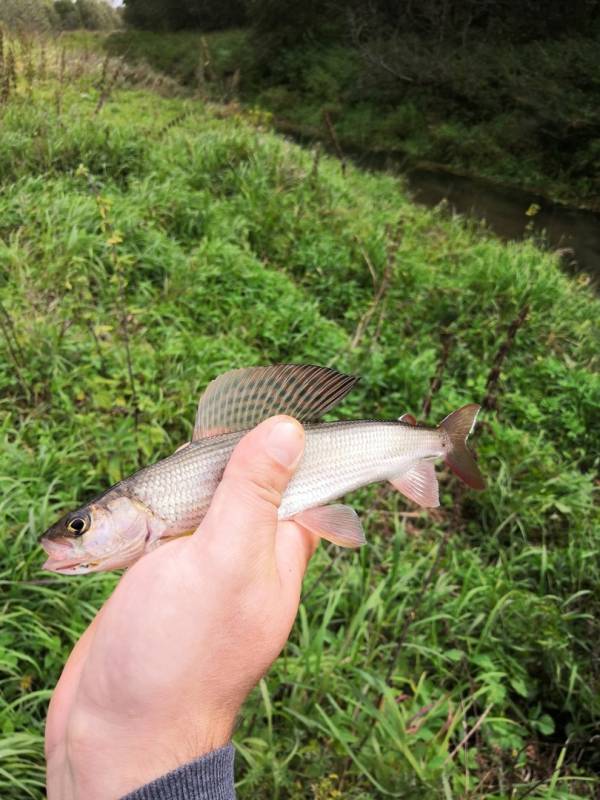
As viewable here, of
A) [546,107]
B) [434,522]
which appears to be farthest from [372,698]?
[546,107]

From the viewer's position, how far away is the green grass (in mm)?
2322

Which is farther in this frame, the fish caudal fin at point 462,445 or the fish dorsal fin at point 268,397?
the fish caudal fin at point 462,445

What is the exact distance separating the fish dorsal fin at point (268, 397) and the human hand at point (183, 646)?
144mm

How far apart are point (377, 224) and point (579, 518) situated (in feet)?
16.4

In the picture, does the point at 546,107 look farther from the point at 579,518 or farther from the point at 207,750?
the point at 207,750

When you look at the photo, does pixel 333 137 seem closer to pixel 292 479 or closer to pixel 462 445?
pixel 462 445

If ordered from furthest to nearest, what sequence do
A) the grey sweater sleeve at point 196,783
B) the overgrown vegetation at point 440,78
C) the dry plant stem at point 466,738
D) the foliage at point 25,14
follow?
the overgrown vegetation at point 440,78 < the foliage at point 25,14 < the dry plant stem at point 466,738 < the grey sweater sleeve at point 196,783

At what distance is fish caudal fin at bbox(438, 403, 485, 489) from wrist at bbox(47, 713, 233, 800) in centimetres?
113

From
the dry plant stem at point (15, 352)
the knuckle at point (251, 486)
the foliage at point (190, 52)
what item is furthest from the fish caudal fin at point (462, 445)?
the foliage at point (190, 52)

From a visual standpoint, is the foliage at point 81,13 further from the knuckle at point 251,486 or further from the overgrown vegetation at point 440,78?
the knuckle at point 251,486

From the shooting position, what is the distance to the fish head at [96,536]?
1.41 m

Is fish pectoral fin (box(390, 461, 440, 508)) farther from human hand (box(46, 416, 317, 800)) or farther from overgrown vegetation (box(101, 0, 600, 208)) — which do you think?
overgrown vegetation (box(101, 0, 600, 208))

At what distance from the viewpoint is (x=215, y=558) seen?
4.40 feet

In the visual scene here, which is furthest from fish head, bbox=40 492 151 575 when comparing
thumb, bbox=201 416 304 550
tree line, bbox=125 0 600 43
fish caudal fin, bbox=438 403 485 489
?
tree line, bbox=125 0 600 43
